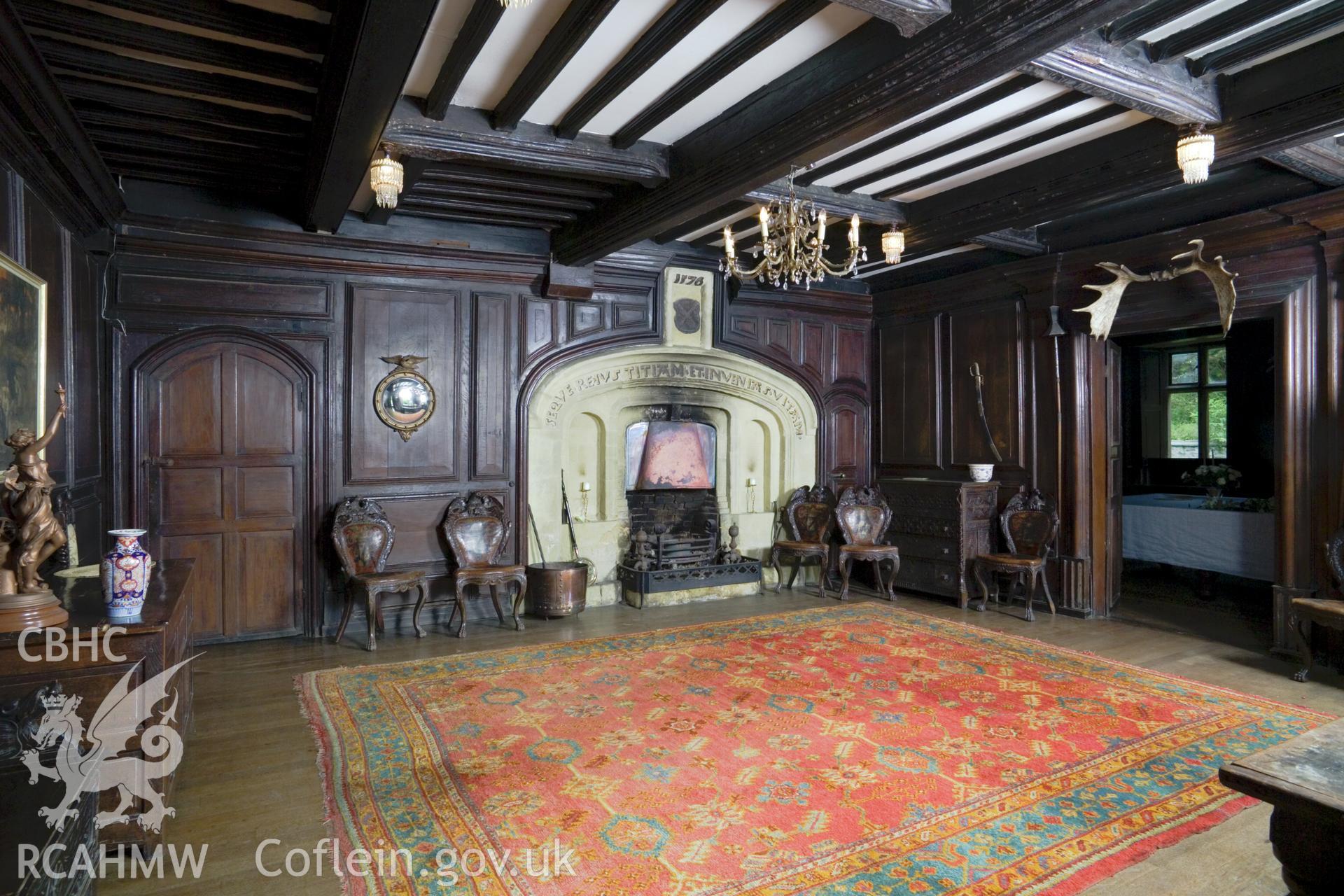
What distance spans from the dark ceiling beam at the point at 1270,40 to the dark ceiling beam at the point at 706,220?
276 centimetres

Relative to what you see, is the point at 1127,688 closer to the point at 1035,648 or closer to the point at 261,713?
the point at 1035,648

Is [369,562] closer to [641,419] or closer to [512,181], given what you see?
[641,419]

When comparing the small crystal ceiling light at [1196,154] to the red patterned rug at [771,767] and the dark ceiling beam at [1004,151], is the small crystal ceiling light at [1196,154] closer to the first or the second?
the dark ceiling beam at [1004,151]

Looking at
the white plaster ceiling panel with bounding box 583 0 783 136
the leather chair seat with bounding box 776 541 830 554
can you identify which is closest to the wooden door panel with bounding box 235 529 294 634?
the white plaster ceiling panel with bounding box 583 0 783 136

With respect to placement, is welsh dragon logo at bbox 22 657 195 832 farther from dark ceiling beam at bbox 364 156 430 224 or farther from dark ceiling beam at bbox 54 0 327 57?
dark ceiling beam at bbox 364 156 430 224

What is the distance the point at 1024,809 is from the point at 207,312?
19.7 feet

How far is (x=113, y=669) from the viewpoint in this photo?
2.67m

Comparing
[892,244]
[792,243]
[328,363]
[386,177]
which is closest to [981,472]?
[892,244]

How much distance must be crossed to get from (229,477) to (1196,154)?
651cm

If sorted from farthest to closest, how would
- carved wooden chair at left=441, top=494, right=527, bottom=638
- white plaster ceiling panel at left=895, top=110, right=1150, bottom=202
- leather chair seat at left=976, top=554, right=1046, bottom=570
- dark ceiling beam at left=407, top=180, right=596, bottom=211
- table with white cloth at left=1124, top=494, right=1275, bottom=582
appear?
table with white cloth at left=1124, top=494, right=1275, bottom=582, leather chair seat at left=976, top=554, right=1046, bottom=570, carved wooden chair at left=441, top=494, right=527, bottom=638, dark ceiling beam at left=407, top=180, right=596, bottom=211, white plaster ceiling panel at left=895, top=110, right=1150, bottom=202

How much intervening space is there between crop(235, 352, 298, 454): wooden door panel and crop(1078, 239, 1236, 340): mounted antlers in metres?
6.41

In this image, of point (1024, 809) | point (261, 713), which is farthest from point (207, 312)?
point (1024, 809)

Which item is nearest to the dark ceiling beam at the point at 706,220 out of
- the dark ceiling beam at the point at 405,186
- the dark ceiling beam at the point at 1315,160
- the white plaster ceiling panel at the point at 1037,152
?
the white plaster ceiling panel at the point at 1037,152

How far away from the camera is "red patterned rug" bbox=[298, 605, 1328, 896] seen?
274 cm
